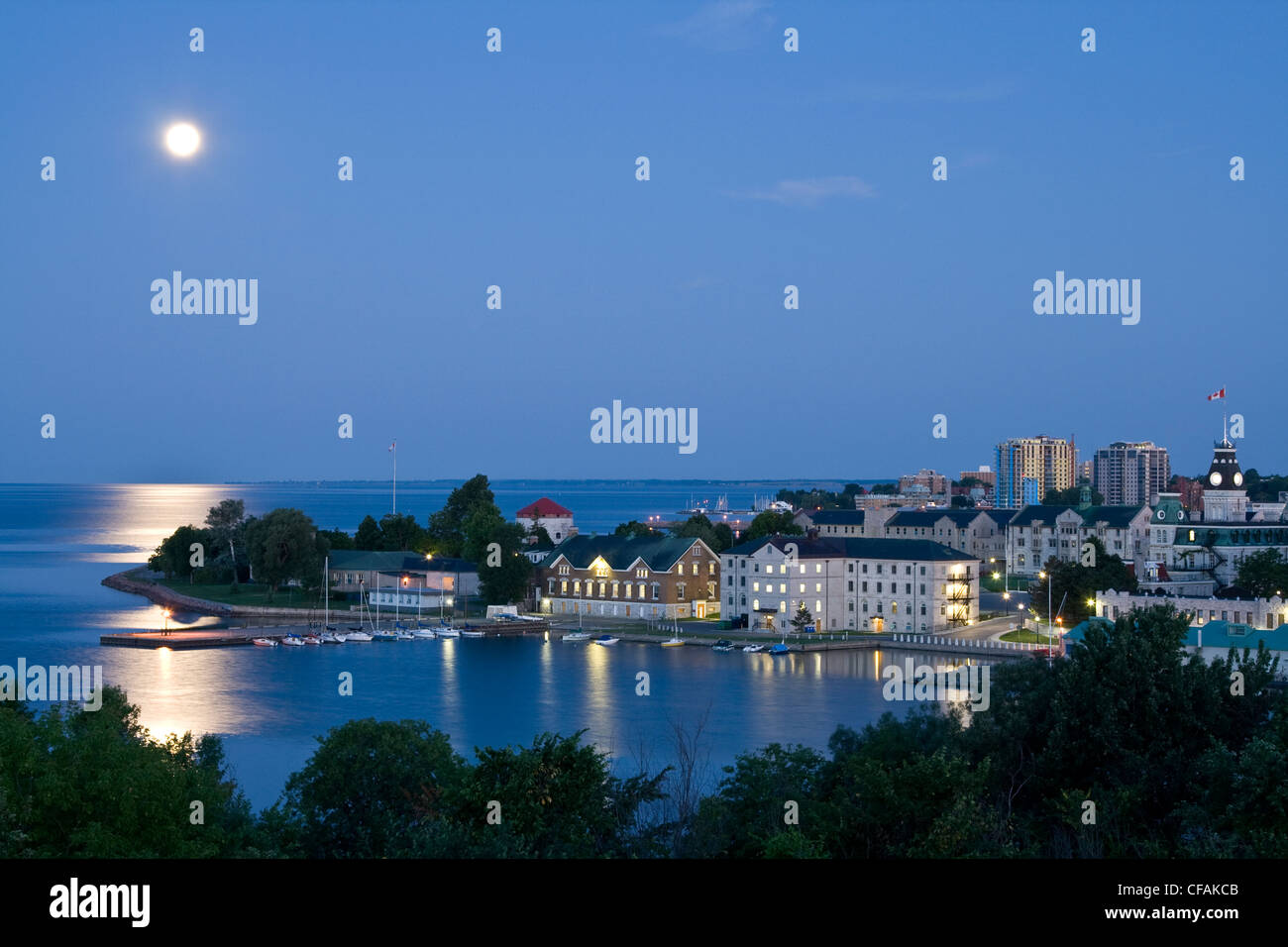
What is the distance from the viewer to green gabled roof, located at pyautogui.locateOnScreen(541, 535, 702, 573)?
1517 inches

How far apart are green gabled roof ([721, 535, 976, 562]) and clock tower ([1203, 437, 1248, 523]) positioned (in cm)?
1286

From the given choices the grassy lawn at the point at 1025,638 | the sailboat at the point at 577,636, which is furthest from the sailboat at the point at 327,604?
the grassy lawn at the point at 1025,638

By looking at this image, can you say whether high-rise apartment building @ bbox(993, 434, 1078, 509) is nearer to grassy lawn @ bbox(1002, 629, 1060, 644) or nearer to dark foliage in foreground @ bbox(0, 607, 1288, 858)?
grassy lawn @ bbox(1002, 629, 1060, 644)

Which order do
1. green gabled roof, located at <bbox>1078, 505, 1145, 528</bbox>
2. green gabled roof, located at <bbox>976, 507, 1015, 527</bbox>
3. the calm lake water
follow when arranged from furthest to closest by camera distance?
green gabled roof, located at <bbox>976, 507, 1015, 527</bbox>, green gabled roof, located at <bbox>1078, 505, 1145, 528</bbox>, the calm lake water

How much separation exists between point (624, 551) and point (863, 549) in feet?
25.6

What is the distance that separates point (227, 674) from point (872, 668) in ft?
50.7

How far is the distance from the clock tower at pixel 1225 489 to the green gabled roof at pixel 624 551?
1854 centimetres

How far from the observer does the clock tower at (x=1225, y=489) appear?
4311 cm

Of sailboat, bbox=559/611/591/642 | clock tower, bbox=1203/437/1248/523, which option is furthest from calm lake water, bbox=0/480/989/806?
clock tower, bbox=1203/437/1248/523

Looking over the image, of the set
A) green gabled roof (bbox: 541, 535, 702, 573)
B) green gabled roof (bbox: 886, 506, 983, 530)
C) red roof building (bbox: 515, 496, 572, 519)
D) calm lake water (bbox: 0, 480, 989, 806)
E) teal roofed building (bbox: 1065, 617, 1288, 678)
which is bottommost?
calm lake water (bbox: 0, 480, 989, 806)

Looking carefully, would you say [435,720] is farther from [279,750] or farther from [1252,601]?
[1252,601]

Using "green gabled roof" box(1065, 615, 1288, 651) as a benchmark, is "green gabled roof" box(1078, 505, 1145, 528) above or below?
above

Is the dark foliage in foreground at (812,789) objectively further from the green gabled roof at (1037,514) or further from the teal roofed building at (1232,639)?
the green gabled roof at (1037,514)
